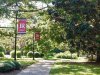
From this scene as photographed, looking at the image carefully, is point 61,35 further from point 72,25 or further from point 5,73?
point 5,73

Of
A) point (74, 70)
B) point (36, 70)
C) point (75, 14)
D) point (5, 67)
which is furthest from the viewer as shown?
point (74, 70)

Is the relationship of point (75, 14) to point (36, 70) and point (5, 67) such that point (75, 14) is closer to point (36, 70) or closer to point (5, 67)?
point (36, 70)

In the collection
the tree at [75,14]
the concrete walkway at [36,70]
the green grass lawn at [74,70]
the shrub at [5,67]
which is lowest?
the green grass lawn at [74,70]

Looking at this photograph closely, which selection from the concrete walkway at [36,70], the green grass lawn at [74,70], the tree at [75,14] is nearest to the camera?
the concrete walkway at [36,70]

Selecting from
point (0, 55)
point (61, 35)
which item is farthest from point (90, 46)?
point (0, 55)

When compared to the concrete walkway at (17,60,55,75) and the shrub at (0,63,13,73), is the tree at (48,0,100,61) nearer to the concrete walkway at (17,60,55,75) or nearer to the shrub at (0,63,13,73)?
the concrete walkway at (17,60,55,75)

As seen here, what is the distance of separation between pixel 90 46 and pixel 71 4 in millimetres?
12267

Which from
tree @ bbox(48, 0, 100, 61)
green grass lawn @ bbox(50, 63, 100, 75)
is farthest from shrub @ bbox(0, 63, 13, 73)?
tree @ bbox(48, 0, 100, 61)

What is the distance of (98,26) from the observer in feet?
90.7

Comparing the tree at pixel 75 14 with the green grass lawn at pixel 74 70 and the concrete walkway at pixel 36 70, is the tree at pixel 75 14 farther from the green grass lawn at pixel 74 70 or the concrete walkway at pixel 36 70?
the concrete walkway at pixel 36 70

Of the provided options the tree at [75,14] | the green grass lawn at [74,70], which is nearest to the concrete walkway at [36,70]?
the green grass lawn at [74,70]

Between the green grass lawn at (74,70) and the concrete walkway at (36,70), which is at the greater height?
the concrete walkway at (36,70)

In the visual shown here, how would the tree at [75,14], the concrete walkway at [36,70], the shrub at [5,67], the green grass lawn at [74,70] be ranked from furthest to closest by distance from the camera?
the tree at [75,14]
the green grass lawn at [74,70]
the shrub at [5,67]
the concrete walkway at [36,70]

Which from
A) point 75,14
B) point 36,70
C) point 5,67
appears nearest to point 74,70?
point 36,70
